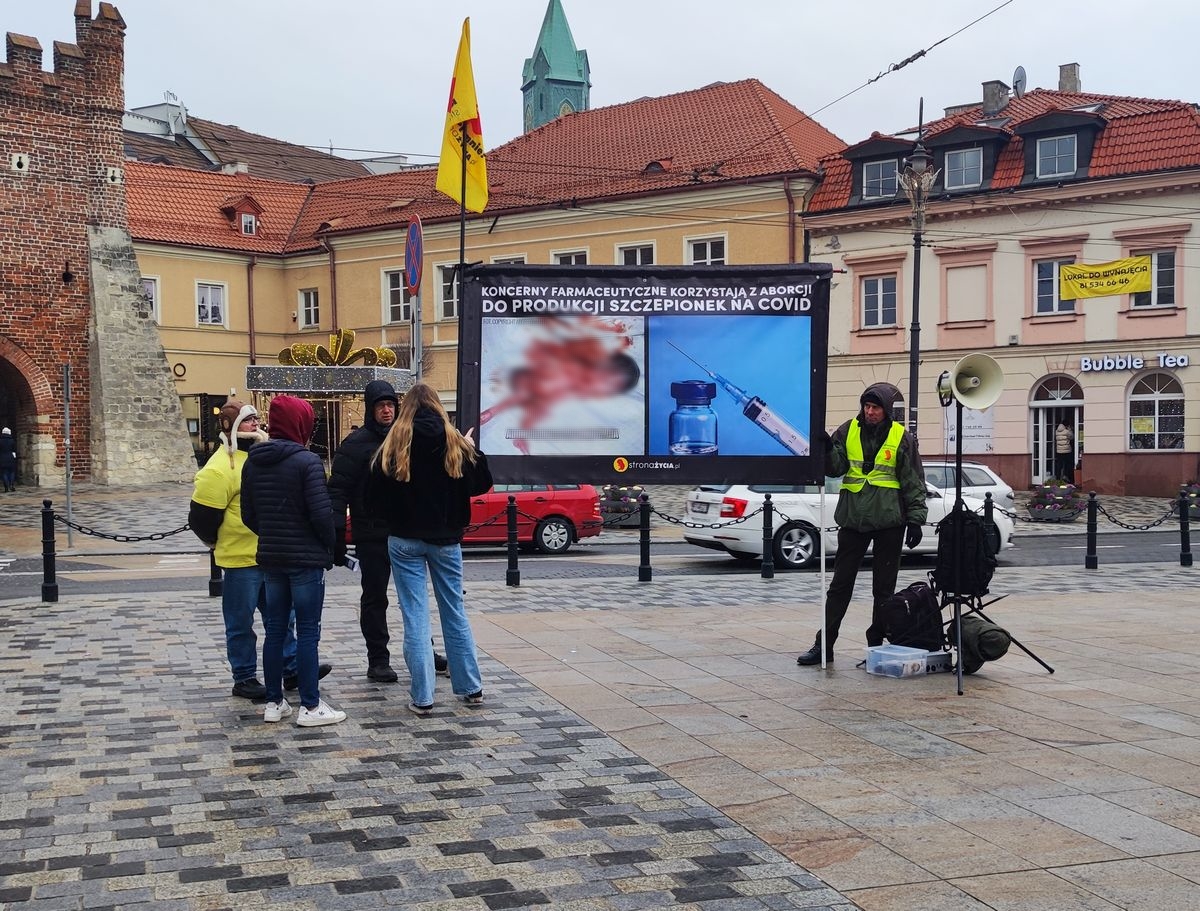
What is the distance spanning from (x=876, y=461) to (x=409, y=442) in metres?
3.11

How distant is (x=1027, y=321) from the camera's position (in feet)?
111

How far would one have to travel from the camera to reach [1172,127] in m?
32.2

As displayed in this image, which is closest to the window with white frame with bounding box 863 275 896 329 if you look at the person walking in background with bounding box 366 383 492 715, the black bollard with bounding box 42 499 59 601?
the black bollard with bounding box 42 499 59 601

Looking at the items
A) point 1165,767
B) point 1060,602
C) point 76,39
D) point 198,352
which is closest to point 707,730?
point 1165,767

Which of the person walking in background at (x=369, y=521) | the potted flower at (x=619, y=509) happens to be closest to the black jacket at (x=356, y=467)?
the person walking in background at (x=369, y=521)

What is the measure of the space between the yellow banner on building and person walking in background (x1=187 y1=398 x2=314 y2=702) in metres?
29.1

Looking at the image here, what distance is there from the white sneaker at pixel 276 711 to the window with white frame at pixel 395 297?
3670 centimetres

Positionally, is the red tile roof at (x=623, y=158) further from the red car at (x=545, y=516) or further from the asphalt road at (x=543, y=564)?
the red car at (x=545, y=516)

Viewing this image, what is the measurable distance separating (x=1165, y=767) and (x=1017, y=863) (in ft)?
5.67

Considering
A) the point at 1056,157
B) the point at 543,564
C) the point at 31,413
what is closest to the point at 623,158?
the point at 1056,157

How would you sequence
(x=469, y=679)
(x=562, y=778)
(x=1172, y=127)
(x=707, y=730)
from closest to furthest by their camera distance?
1. (x=562, y=778)
2. (x=707, y=730)
3. (x=469, y=679)
4. (x=1172, y=127)

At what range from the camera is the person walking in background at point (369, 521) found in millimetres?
7879

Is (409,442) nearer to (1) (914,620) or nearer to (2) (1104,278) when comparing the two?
(1) (914,620)

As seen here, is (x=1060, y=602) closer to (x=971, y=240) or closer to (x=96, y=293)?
(x=971, y=240)
